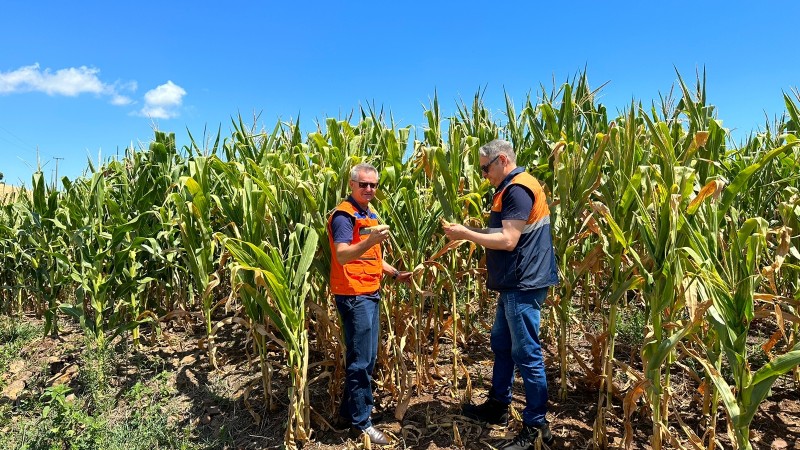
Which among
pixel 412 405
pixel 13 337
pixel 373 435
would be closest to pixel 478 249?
pixel 412 405

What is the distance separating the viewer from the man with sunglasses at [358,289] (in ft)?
8.62

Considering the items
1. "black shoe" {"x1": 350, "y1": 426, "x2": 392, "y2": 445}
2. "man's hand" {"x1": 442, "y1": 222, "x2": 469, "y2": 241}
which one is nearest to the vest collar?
"man's hand" {"x1": 442, "y1": 222, "x2": 469, "y2": 241}

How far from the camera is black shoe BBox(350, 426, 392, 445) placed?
276 centimetres

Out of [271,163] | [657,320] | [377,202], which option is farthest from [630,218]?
[271,163]

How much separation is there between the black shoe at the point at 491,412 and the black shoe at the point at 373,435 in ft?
1.79

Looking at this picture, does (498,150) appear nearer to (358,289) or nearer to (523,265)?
(523,265)

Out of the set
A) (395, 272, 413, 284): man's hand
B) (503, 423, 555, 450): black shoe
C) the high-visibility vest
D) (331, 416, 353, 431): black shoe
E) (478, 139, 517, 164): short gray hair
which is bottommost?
(331, 416, 353, 431): black shoe

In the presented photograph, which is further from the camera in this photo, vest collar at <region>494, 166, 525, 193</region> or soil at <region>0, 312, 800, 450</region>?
soil at <region>0, 312, 800, 450</region>

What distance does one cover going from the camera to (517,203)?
2.45 m

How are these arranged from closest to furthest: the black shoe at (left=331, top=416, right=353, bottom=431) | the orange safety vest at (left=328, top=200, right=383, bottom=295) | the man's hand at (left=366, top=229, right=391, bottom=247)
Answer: the man's hand at (left=366, top=229, right=391, bottom=247)
the orange safety vest at (left=328, top=200, right=383, bottom=295)
the black shoe at (left=331, top=416, right=353, bottom=431)

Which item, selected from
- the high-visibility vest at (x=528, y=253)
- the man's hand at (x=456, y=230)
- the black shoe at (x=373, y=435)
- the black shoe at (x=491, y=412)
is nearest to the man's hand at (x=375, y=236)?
the man's hand at (x=456, y=230)

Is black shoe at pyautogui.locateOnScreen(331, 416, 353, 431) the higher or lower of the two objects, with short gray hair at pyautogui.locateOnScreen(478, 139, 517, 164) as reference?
lower

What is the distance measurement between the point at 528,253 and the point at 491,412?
40.5 inches

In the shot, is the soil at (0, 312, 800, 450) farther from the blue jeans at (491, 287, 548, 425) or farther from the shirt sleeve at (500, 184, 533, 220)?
the shirt sleeve at (500, 184, 533, 220)
